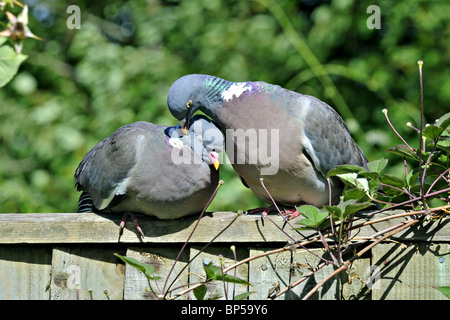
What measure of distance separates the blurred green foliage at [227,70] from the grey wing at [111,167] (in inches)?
86.6

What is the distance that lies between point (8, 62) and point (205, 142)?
1423mm

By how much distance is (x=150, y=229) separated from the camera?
2537mm

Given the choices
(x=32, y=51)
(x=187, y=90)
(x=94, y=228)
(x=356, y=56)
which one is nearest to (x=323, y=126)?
(x=187, y=90)

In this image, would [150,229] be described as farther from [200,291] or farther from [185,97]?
[185,97]

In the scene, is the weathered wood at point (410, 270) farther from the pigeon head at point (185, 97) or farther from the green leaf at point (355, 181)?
the pigeon head at point (185, 97)

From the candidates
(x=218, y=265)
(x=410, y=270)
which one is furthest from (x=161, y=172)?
(x=410, y=270)

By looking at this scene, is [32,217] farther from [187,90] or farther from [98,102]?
[98,102]

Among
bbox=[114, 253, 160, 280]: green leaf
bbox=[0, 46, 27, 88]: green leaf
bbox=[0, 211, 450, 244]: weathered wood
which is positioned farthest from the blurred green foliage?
bbox=[0, 46, 27, 88]: green leaf

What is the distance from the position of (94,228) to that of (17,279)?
361 mm

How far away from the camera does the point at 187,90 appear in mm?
2938

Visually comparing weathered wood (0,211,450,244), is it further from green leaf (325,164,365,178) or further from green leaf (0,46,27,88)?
green leaf (0,46,27,88)

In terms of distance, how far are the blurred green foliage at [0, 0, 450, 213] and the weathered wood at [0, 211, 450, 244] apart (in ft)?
8.31

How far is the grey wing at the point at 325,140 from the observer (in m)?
2.91

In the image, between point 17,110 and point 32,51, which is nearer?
point 17,110
